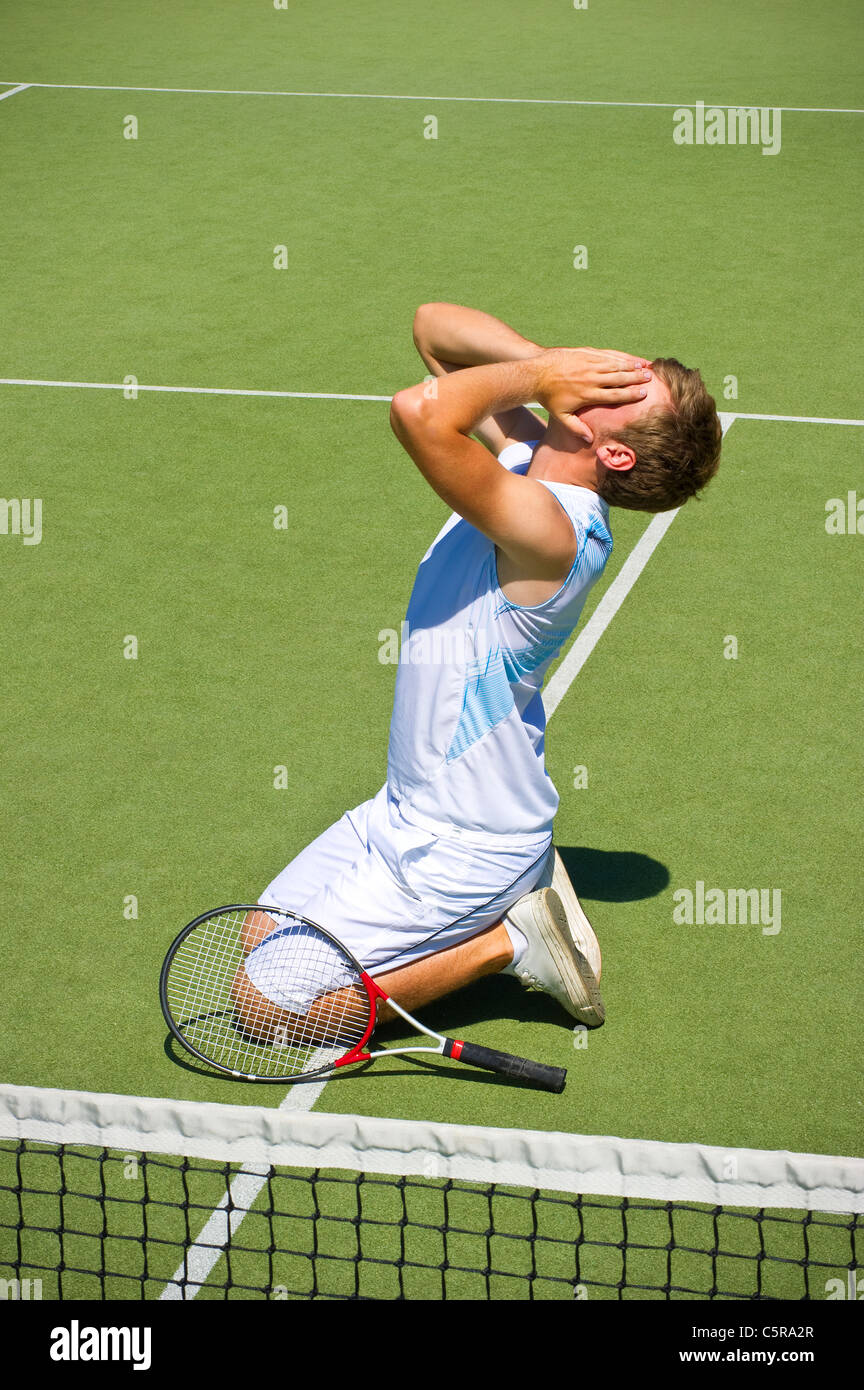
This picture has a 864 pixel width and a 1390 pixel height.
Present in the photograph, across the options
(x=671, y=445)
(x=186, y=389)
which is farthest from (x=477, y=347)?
(x=186, y=389)

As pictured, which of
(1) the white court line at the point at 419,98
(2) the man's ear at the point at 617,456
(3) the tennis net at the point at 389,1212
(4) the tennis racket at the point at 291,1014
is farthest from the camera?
(1) the white court line at the point at 419,98

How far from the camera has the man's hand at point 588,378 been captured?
3.84m

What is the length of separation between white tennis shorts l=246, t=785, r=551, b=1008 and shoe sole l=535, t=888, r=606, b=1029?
121 mm

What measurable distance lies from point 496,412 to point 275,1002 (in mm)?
1916

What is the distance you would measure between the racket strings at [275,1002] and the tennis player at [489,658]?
0.7 inches

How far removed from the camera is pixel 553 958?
172 inches

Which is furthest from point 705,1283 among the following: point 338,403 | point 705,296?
point 705,296

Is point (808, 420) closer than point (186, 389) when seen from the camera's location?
Yes

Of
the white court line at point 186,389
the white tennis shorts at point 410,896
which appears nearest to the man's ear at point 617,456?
the white tennis shorts at point 410,896

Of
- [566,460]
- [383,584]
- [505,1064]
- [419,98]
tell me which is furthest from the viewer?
[419,98]

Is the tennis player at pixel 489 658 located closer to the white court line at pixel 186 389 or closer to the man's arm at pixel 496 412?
the man's arm at pixel 496 412

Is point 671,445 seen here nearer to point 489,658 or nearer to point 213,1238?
point 489,658

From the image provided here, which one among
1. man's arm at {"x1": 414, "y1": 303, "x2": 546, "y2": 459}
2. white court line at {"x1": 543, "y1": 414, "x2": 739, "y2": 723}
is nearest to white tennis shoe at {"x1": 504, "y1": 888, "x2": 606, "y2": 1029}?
man's arm at {"x1": 414, "y1": 303, "x2": 546, "y2": 459}

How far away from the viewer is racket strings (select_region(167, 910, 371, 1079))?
14.0ft
